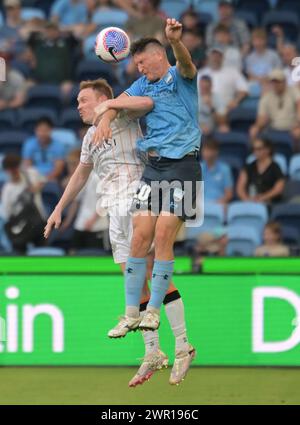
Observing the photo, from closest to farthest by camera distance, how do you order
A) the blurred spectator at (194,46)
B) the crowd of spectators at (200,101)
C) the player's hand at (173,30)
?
1. the player's hand at (173,30)
2. the crowd of spectators at (200,101)
3. the blurred spectator at (194,46)

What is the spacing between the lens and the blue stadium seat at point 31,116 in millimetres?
18891

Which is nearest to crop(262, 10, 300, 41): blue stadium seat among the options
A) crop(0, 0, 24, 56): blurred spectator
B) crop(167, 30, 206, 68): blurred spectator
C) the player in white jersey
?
crop(167, 30, 206, 68): blurred spectator

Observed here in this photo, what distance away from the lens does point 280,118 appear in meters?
18.1

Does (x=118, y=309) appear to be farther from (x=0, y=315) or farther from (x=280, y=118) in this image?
(x=280, y=118)

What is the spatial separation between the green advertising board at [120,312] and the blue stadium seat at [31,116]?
15.3 ft

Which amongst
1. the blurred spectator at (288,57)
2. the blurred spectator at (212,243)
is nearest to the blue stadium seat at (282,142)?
the blurred spectator at (288,57)

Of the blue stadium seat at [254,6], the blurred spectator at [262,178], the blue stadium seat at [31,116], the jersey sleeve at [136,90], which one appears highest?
the blue stadium seat at [254,6]

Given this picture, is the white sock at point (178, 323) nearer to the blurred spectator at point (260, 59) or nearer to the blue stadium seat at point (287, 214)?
the blue stadium seat at point (287, 214)

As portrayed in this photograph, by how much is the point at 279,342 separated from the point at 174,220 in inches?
145

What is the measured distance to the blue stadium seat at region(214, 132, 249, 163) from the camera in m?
17.9

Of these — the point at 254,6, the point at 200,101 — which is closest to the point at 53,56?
the point at 200,101

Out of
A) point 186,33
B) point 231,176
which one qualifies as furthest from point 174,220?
point 186,33

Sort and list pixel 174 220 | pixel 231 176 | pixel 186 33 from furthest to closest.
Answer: pixel 186 33 → pixel 231 176 → pixel 174 220

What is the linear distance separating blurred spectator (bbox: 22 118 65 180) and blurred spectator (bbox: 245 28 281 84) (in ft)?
9.67
